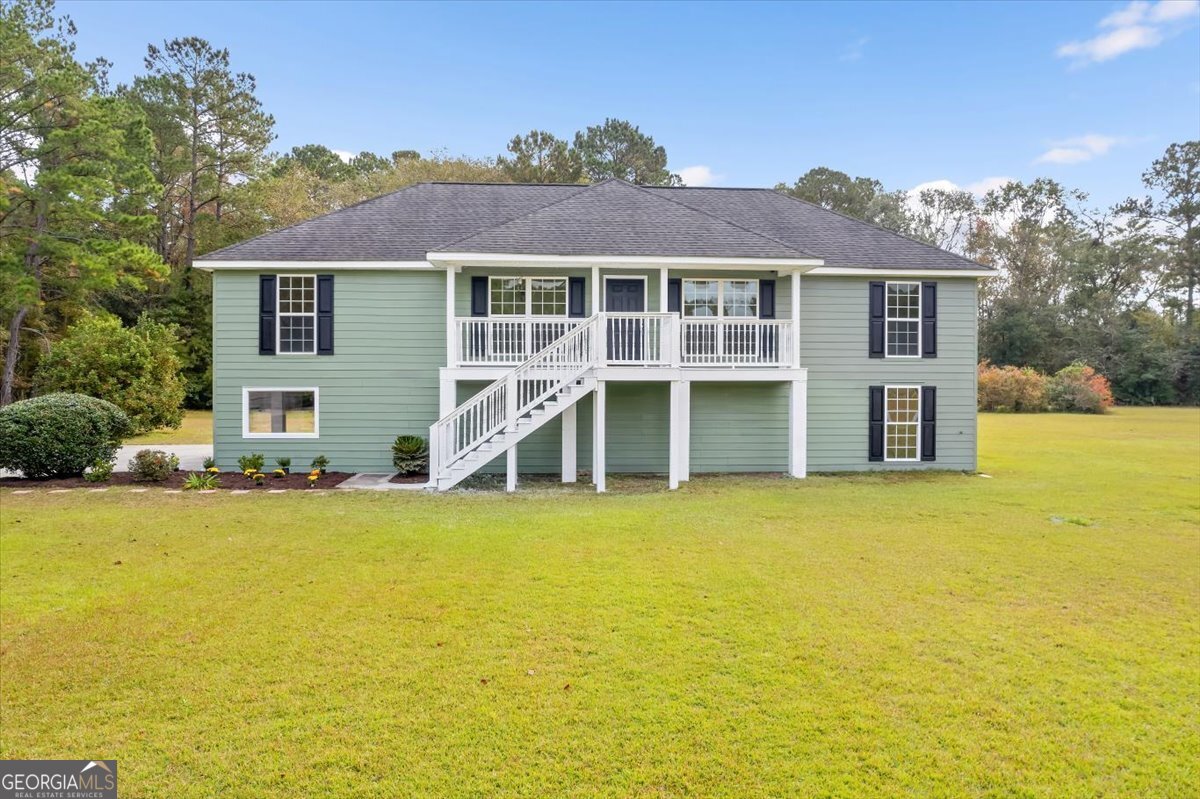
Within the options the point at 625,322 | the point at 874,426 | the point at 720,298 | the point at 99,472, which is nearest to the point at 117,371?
the point at 99,472

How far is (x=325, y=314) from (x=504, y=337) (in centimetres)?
399

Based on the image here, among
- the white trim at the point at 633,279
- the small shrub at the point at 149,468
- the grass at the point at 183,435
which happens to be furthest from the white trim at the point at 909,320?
the grass at the point at 183,435

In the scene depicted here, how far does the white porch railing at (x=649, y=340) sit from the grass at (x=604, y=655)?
13.1 ft

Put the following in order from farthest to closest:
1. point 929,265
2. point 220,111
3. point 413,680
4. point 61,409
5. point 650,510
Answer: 1. point 220,111
2. point 929,265
3. point 61,409
4. point 650,510
5. point 413,680

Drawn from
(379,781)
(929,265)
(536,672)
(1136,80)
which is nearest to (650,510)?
(536,672)

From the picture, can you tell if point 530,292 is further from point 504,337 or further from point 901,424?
point 901,424

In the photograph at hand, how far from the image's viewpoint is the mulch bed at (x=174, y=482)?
11.2 m

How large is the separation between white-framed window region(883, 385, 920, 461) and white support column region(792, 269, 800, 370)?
2.85 m

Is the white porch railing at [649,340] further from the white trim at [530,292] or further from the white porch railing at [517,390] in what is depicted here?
the white trim at [530,292]

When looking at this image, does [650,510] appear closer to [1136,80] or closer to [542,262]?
[542,262]

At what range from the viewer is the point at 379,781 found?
3027mm

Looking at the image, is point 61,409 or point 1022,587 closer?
point 1022,587

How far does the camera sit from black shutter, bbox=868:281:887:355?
544 inches

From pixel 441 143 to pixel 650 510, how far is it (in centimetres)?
3536
